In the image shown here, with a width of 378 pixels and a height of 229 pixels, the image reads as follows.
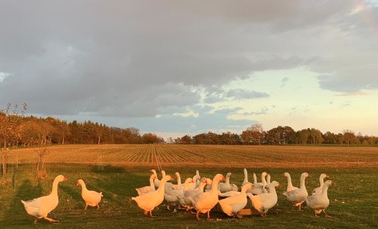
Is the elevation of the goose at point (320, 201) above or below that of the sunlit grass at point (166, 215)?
above

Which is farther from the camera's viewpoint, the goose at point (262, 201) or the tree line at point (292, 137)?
the tree line at point (292, 137)

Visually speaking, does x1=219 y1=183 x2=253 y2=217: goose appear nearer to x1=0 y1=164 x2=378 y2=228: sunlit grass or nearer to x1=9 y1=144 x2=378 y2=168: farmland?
x1=0 y1=164 x2=378 y2=228: sunlit grass

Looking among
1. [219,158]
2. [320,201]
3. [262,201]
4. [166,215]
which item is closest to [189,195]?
[166,215]

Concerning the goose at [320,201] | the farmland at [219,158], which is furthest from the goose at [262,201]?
the farmland at [219,158]

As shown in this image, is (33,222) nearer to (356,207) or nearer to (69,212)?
(69,212)

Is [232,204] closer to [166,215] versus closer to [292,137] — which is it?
[166,215]

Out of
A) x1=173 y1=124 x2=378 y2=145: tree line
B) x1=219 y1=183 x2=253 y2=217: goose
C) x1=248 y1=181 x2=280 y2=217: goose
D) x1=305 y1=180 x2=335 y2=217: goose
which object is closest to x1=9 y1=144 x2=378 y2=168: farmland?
x1=219 y1=183 x2=253 y2=217: goose

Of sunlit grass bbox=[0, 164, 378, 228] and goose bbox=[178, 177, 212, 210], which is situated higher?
goose bbox=[178, 177, 212, 210]

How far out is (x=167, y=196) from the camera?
1550 centimetres

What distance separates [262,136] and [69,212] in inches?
7411

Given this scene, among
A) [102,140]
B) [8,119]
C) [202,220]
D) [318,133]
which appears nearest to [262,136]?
[318,133]

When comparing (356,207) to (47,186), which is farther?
(47,186)

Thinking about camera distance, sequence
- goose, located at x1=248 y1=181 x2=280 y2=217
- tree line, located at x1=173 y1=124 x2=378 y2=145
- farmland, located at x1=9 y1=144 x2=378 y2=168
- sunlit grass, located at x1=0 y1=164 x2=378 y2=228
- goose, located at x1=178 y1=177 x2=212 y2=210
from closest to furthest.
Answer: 1. sunlit grass, located at x1=0 y1=164 x2=378 y2=228
2. goose, located at x1=248 y1=181 x2=280 y2=217
3. goose, located at x1=178 y1=177 x2=212 y2=210
4. farmland, located at x1=9 y1=144 x2=378 y2=168
5. tree line, located at x1=173 y1=124 x2=378 y2=145

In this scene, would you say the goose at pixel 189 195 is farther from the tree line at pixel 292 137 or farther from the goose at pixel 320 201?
the tree line at pixel 292 137
